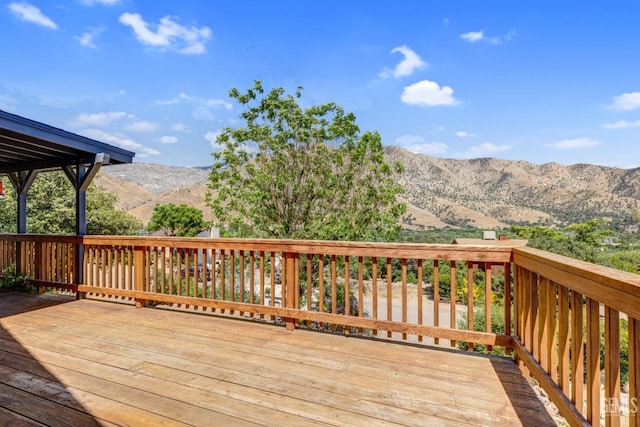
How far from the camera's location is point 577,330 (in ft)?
5.04

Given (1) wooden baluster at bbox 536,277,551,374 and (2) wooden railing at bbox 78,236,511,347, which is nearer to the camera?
(1) wooden baluster at bbox 536,277,551,374

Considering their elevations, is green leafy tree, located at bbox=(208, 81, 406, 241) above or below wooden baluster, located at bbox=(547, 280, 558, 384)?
above

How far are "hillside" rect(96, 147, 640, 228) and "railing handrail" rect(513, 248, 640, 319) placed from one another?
4490 cm

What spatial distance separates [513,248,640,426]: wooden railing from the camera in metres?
1.23

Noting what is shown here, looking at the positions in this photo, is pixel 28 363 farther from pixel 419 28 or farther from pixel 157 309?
pixel 419 28

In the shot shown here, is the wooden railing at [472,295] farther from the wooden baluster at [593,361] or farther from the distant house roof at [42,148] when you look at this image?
the distant house roof at [42,148]

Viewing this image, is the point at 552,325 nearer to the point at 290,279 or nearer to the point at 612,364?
the point at 612,364

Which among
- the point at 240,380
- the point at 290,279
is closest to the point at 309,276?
the point at 290,279

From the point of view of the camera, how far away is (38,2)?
16250 millimetres

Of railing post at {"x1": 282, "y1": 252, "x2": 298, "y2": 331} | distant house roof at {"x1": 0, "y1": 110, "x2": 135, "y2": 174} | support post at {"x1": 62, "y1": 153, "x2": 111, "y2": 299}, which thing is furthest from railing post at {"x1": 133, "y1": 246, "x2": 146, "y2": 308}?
railing post at {"x1": 282, "y1": 252, "x2": 298, "y2": 331}

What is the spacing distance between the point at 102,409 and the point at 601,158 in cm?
8728

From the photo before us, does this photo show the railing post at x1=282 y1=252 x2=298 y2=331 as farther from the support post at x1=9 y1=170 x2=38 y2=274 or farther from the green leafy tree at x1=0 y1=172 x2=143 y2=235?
the green leafy tree at x1=0 y1=172 x2=143 y2=235

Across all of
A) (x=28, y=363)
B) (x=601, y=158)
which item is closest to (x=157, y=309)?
(x=28, y=363)

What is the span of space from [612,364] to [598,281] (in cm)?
32
